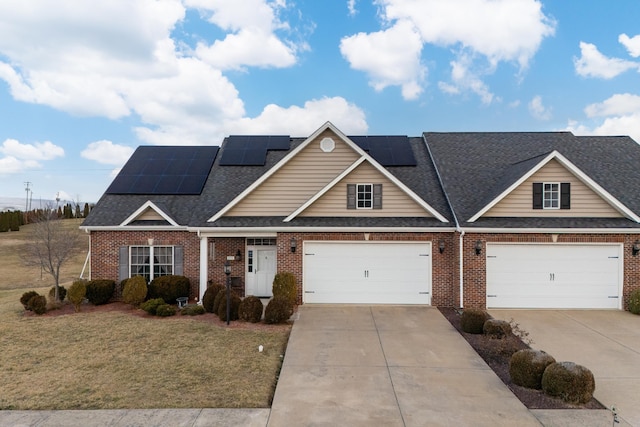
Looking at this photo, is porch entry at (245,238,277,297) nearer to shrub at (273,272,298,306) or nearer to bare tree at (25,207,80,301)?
shrub at (273,272,298,306)

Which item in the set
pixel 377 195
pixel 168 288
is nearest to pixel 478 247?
pixel 377 195

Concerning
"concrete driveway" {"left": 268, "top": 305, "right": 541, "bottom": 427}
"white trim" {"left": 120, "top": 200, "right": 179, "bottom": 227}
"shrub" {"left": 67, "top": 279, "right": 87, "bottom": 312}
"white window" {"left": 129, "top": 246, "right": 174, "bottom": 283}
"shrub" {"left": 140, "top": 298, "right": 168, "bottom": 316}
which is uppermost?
"white trim" {"left": 120, "top": 200, "right": 179, "bottom": 227}

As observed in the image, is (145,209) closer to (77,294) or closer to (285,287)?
(77,294)

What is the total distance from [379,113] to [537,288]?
16917 mm

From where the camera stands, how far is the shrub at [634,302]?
12602mm

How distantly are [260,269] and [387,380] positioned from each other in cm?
849

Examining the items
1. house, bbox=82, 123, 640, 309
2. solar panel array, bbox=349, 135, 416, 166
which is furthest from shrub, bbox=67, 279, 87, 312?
solar panel array, bbox=349, 135, 416, 166

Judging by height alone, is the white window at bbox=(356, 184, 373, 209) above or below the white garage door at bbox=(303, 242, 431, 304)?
above

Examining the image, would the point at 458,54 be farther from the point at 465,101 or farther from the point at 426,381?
the point at 426,381

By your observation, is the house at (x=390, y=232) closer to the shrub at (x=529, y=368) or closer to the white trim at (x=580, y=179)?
the white trim at (x=580, y=179)

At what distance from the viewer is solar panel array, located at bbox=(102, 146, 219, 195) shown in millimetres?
16844

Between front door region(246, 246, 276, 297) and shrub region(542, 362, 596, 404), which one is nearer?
shrub region(542, 362, 596, 404)

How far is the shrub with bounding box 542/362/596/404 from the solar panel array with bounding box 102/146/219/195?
14287mm

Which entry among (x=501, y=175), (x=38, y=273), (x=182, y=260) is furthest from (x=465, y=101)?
(x=38, y=273)
